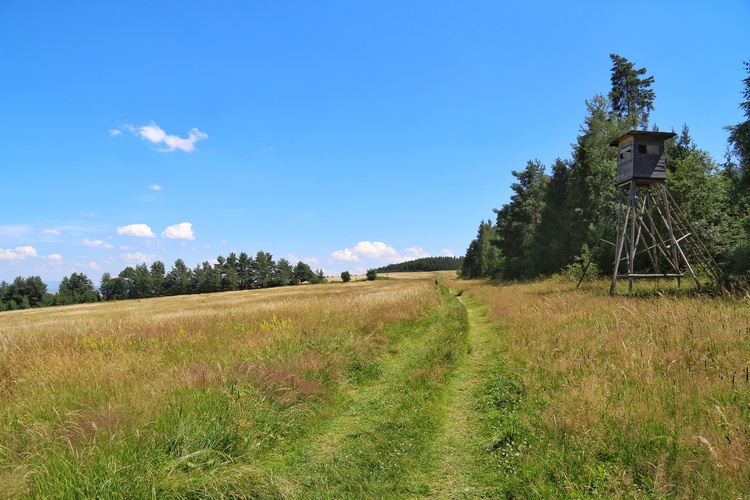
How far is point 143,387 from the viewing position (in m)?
5.35

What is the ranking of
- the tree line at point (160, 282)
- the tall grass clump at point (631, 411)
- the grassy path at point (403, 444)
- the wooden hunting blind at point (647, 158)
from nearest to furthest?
the tall grass clump at point (631, 411) → the grassy path at point (403, 444) → the wooden hunting blind at point (647, 158) → the tree line at point (160, 282)

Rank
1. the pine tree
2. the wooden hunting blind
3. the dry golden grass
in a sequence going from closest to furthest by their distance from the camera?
the dry golden grass, the wooden hunting blind, the pine tree

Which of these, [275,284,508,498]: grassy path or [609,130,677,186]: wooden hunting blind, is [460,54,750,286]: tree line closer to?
[609,130,677,186]: wooden hunting blind

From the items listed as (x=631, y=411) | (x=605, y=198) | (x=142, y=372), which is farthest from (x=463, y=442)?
(x=605, y=198)

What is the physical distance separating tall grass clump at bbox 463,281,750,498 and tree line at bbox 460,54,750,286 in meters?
9.81

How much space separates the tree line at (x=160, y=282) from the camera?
91.4m

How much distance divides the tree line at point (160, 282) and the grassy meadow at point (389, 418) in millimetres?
91400

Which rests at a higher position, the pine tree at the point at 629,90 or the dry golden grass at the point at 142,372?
the pine tree at the point at 629,90

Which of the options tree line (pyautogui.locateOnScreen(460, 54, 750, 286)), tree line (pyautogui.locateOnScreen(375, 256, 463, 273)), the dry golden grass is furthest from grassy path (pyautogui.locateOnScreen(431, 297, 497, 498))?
tree line (pyautogui.locateOnScreen(375, 256, 463, 273))

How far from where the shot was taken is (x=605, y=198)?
102ft

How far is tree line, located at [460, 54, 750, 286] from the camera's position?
17.6 meters

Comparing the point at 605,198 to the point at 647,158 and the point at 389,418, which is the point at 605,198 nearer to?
the point at 647,158

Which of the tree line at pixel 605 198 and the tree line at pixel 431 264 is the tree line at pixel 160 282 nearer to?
the tree line at pixel 605 198

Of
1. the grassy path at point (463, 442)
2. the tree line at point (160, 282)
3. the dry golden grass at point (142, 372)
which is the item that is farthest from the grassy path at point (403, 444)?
the tree line at point (160, 282)
